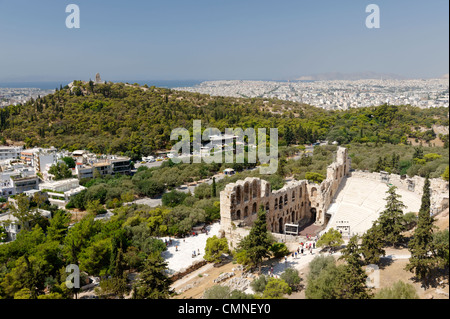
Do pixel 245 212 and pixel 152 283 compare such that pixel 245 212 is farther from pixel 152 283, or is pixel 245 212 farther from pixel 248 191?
pixel 152 283

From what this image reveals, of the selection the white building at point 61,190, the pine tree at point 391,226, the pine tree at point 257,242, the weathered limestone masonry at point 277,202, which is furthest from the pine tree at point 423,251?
the white building at point 61,190

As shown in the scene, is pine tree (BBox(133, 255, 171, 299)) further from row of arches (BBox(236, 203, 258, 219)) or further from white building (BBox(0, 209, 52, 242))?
white building (BBox(0, 209, 52, 242))

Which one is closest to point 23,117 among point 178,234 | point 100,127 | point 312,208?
point 100,127

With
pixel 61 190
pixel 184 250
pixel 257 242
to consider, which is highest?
pixel 257 242

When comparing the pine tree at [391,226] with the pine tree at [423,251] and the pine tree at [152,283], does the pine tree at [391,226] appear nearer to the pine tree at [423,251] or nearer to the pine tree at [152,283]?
the pine tree at [423,251]

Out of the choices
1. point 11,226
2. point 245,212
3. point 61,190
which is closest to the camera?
point 245,212

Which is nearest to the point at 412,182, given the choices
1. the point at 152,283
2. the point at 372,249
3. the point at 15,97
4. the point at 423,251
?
the point at 372,249
